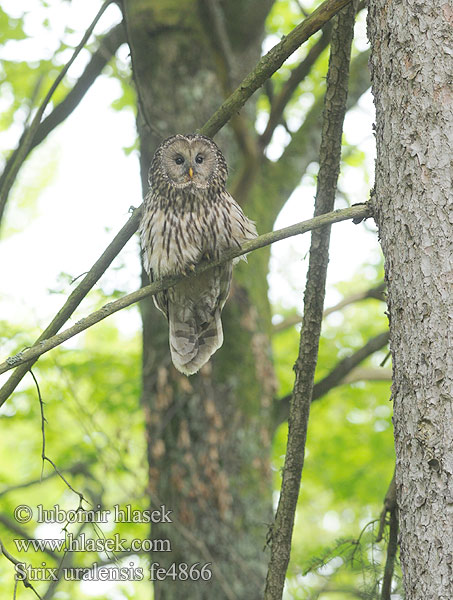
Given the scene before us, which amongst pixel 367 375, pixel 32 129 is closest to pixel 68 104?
pixel 32 129

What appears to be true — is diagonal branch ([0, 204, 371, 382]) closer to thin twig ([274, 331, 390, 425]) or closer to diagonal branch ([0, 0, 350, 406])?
diagonal branch ([0, 0, 350, 406])

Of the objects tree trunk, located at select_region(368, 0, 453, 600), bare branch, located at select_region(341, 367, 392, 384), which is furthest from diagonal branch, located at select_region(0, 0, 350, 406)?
bare branch, located at select_region(341, 367, 392, 384)

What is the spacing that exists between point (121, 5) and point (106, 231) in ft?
9.61

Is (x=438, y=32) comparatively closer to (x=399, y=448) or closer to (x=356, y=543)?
(x=399, y=448)

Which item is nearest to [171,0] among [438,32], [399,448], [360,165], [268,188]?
[268,188]

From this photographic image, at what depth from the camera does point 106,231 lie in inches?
228

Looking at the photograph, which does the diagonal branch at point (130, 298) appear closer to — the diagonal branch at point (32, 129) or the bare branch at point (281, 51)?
the bare branch at point (281, 51)

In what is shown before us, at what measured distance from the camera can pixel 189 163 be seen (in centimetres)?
368

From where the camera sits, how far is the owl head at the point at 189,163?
3.67m

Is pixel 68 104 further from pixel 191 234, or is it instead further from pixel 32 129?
pixel 191 234

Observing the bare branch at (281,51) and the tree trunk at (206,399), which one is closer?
the bare branch at (281,51)

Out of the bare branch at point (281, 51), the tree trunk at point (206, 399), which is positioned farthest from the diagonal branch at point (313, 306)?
the tree trunk at point (206, 399)

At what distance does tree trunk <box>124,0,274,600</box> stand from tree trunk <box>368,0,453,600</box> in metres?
2.70

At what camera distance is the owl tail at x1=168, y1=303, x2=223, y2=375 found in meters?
3.83
